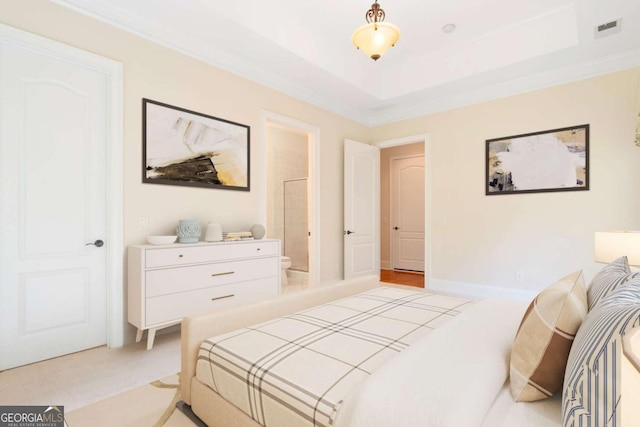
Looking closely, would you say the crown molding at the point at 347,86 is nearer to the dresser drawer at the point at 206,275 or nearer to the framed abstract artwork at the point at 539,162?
the framed abstract artwork at the point at 539,162

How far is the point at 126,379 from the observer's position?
1.99 metres

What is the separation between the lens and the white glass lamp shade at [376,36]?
218 cm

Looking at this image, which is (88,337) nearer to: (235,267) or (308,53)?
(235,267)

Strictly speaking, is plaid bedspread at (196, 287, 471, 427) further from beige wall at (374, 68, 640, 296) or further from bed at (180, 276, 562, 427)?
beige wall at (374, 68, 640, 296)

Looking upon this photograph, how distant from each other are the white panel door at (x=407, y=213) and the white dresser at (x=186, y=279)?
14.0 feet

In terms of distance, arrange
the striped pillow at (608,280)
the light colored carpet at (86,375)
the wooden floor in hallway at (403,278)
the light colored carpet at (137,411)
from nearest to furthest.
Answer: the striped pillow at (608,280) → the light colored carpet at (137,411) → the light colored carpet at (86,375) → the wooden floor in hallway at (403,278)

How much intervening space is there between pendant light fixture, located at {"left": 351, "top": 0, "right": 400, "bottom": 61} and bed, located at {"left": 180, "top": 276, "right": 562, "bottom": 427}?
1863 mm

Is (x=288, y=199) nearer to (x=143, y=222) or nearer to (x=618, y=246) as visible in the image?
(x=143, y=222)

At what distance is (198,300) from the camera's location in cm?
260

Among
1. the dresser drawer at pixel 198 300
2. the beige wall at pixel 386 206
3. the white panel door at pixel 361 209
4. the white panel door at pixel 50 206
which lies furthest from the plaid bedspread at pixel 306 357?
the beige wall at pixel 386 206

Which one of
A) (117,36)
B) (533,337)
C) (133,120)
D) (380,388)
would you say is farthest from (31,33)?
(533,337)

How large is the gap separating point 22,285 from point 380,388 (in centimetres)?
262

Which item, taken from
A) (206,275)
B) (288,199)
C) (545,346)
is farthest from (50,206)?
(288,199)

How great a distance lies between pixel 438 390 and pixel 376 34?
2.25m
